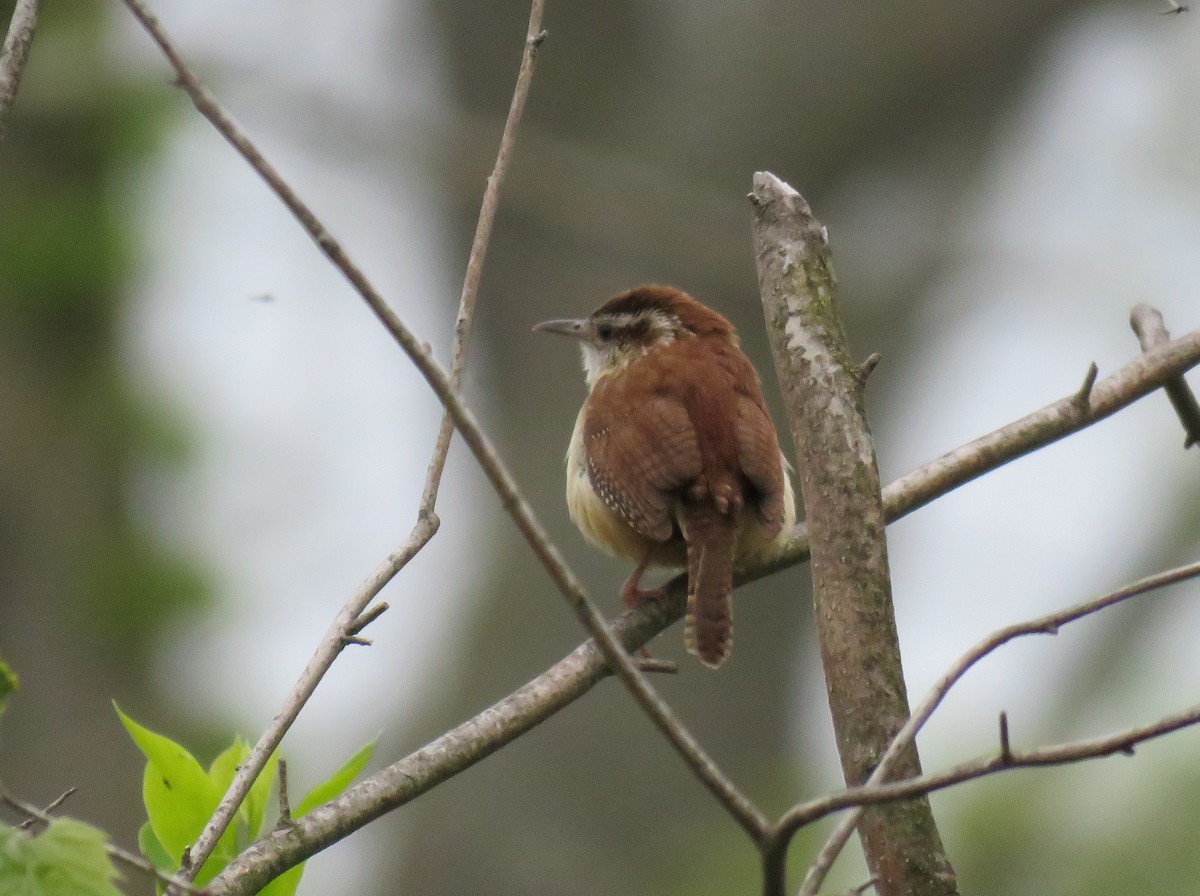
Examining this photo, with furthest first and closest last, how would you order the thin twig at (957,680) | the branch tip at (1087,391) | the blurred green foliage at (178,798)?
the branch tip at (1087,391) → the blurred green foliage at (178,798) → the thin twig at (957,680)

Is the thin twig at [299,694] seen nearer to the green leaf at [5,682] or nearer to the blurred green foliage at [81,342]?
the green leaf at [5,682]

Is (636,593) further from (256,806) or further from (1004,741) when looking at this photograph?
(1004,741)

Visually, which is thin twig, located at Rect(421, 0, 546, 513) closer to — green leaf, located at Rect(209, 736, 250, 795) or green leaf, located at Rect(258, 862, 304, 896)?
green leaf, located at Rect(209, 736, 250, 795)

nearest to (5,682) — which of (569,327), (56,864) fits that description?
(56,864)

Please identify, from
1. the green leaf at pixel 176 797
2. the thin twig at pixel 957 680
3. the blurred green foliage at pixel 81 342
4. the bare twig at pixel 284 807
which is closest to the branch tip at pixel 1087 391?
the thin twig at pixel 957 680

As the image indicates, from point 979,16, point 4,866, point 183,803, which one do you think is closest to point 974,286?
point 979,16

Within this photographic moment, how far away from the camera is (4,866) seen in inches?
57.2

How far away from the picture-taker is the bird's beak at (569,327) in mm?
5160

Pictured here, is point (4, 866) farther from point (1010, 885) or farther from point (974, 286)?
point (974, 286)

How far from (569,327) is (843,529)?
3.12m

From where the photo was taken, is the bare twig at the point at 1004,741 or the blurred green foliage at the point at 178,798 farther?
the blurred green foliage at the point at 178,798

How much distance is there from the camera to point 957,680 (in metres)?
1.87

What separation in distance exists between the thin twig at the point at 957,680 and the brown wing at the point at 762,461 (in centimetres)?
191

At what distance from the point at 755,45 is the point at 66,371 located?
184 inches
